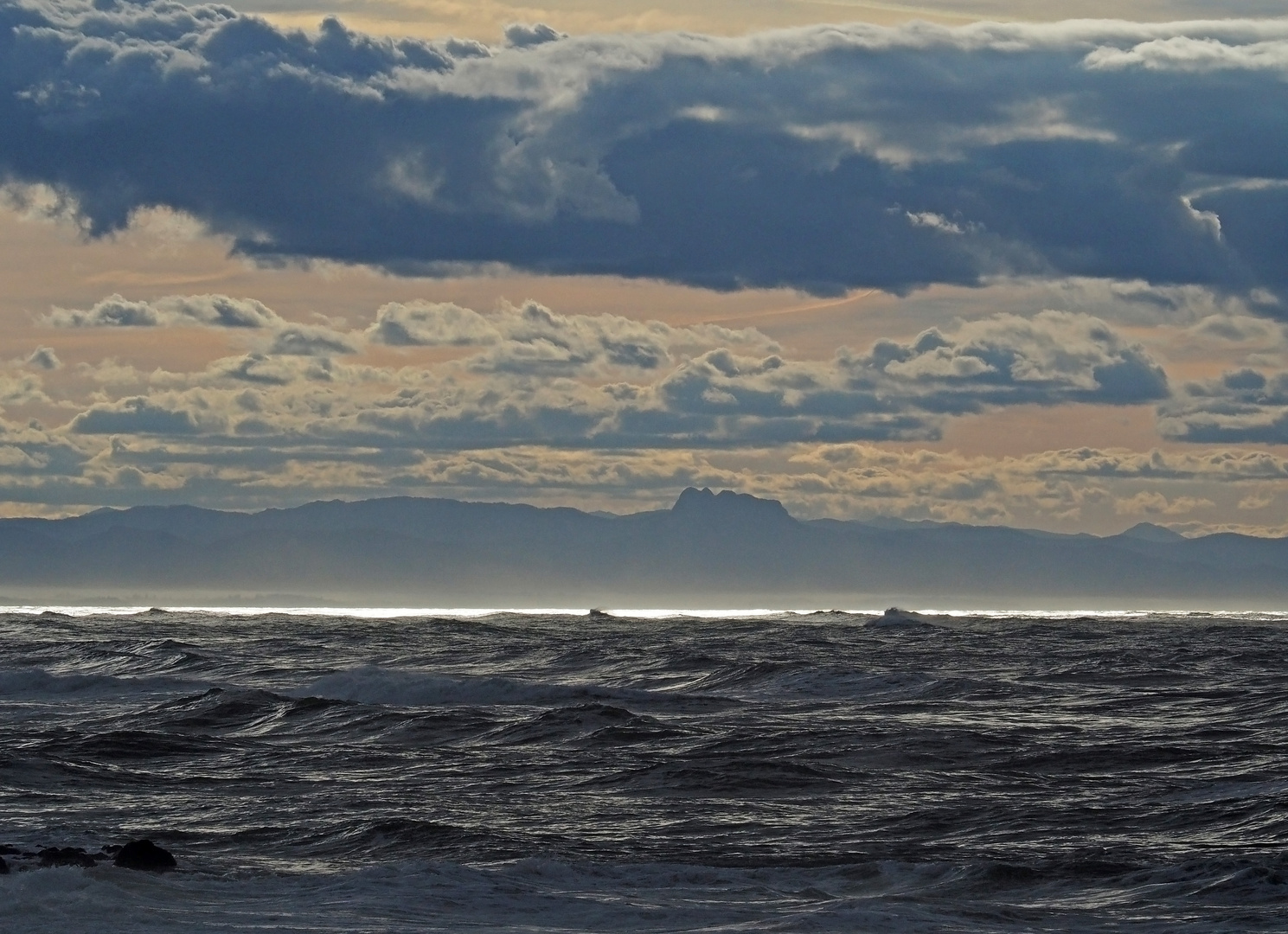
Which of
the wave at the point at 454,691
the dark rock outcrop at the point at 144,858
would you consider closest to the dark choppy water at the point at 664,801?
the wave at the point at 454,691

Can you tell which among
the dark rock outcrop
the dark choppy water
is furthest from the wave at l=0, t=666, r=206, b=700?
the dark rock outcrop

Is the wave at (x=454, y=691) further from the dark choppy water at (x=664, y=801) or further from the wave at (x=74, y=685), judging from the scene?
the wave at (x=74, y=685)

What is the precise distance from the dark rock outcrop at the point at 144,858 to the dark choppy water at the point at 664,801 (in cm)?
39

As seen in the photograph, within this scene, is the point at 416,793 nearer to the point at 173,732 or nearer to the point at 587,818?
the point at 587,818

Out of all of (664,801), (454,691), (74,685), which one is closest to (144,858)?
(664,801)

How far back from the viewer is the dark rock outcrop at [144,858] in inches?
1049

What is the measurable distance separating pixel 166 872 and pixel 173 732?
2417cm

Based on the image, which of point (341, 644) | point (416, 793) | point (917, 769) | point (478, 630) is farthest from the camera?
point (478, 630)

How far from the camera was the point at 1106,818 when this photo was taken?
33.3m

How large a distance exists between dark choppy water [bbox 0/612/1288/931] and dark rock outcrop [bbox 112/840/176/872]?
39 centimetres

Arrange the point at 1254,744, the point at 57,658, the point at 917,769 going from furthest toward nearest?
the point at 57,658
the point at 1254,744
the point at 917,769

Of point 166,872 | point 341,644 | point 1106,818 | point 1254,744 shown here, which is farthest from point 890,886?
point 341,644

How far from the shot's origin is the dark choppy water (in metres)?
25.2

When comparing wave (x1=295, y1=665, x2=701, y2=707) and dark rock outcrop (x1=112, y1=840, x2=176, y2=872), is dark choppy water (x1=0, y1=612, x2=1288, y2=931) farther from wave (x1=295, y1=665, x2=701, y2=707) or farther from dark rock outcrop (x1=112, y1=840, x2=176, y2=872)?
dark rock outcrop (x1=112, y1=840, x2=176, y2=872)
